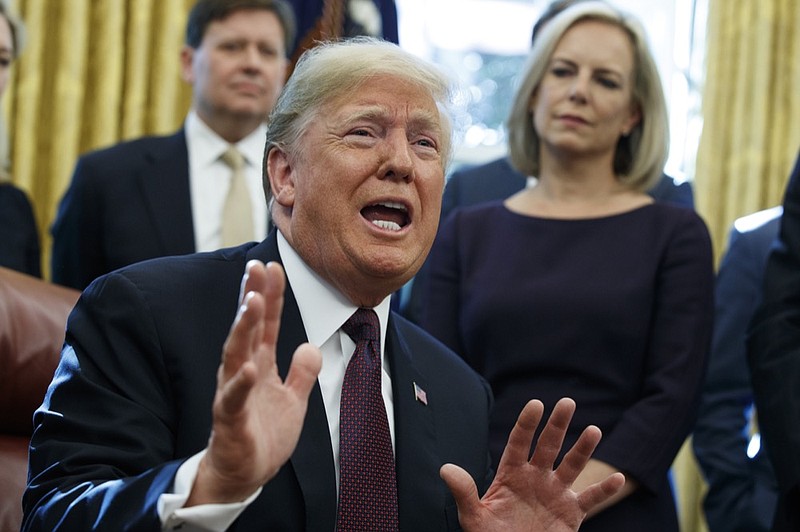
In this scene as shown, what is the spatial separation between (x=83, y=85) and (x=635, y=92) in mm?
2207

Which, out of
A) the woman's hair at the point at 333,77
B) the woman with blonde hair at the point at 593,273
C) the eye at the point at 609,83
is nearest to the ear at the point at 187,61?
the woman with blonde hair at the point at 593,273

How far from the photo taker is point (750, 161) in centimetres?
498

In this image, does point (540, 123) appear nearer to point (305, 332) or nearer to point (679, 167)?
point (305, 332)

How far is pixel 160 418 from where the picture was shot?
1945 millimetres

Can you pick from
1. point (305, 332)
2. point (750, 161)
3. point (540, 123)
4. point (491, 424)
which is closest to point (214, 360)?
point (305, 332)

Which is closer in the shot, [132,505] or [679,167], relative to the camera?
[132,505]

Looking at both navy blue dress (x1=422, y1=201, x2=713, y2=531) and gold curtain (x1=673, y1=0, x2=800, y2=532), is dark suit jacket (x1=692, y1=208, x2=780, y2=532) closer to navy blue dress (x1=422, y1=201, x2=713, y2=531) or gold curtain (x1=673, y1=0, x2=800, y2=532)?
navy blue dress (x1=422, y1=201, x2=713, y2=531)

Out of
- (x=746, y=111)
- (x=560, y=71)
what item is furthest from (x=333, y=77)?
(x=746, y=111)

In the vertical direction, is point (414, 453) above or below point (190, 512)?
below

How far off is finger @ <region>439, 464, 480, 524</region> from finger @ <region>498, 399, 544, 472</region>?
9cm

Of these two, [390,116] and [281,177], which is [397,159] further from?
[281,177]

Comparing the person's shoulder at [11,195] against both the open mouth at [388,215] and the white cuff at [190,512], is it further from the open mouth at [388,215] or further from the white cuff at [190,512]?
the white cuff at [190,512]

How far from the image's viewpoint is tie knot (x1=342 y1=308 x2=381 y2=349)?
2232 millimetres

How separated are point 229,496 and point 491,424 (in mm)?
1421
